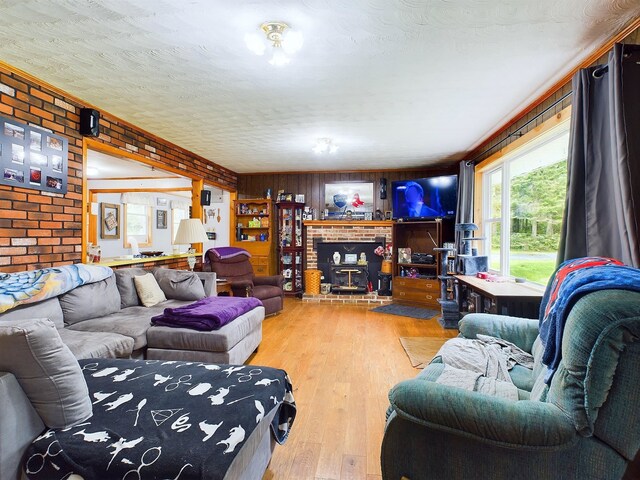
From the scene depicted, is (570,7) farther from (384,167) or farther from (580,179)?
(384,167)

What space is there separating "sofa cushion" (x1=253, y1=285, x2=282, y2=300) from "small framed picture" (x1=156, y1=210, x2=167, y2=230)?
4.27 m

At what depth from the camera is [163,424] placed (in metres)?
1.21

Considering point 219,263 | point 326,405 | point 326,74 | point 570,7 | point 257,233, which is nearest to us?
point 570,7

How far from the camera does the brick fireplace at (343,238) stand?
5680mm

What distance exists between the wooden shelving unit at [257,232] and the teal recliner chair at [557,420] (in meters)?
5.14

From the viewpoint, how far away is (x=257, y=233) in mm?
6223

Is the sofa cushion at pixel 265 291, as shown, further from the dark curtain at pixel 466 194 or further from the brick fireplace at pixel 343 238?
the dark curtain at pixel 466 194

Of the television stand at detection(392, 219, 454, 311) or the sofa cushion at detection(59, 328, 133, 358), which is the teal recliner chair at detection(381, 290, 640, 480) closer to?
the sofa cushion at detection(59, 328, 133, 358)

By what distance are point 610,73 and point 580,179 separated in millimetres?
609

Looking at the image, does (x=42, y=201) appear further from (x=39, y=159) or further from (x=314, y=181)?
(x=314, y=181)

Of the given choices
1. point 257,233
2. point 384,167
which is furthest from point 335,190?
point 257,233

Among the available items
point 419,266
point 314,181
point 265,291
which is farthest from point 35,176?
point 419,266

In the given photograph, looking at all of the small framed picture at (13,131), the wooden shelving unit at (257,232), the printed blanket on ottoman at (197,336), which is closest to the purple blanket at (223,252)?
the wooden shelving unit at (257,232)

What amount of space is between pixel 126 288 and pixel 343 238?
3.74 m
